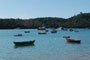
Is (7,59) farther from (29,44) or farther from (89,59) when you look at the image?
(29,44)

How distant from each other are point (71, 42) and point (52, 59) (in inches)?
1022

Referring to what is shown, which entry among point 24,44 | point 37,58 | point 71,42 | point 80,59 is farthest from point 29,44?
point 80,59

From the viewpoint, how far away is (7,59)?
27453mm

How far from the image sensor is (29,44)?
152 ft

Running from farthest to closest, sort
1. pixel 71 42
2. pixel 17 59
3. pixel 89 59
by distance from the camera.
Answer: pixel 71 42 < pixel 17 59 < pixel 89 59

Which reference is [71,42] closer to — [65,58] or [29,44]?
[29,44]

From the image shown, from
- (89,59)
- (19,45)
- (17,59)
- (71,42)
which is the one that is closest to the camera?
(89,59)

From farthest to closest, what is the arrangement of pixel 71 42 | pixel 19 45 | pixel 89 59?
pixel 71 42 < pixel 19 45 < pixel 89 59

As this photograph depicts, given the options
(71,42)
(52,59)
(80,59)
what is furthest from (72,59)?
(71,42)

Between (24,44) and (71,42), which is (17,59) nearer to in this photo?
(24,44)

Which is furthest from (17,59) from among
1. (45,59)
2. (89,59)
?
(89,59)

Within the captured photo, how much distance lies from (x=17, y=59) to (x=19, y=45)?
1740 cm

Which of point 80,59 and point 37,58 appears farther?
point 37,58

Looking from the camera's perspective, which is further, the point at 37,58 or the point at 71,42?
the point at 71,42
